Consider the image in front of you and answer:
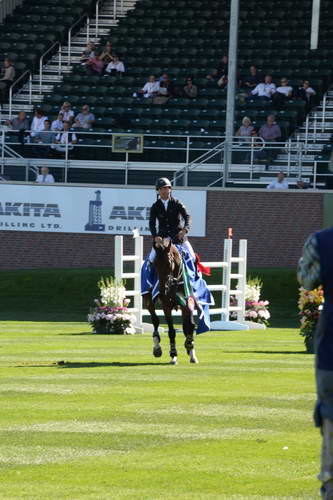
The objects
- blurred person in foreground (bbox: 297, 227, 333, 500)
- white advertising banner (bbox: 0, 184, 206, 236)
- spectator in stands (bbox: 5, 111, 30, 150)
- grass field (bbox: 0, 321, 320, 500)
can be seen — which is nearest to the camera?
blurred person in foreground (bbox: 297, 227, 333, 500)

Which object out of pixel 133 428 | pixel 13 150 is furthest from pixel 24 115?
pixel 133 428

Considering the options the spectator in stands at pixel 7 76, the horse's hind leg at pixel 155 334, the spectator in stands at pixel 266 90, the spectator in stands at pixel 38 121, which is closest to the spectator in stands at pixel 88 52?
the spectator in stands at pixel 7 76

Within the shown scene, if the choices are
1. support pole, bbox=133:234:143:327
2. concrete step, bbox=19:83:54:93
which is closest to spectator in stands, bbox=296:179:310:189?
concrete step, bbox=19:83:54:93

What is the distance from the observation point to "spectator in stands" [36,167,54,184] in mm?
36000

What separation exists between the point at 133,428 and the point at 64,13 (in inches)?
1470

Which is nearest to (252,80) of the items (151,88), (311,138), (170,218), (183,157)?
(151,88)

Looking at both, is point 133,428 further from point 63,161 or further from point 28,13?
point 28,13

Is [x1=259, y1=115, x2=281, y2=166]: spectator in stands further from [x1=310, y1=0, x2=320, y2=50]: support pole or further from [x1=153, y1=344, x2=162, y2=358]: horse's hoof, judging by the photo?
[x1=153, y1=344, x2=162, y2=358]: horse's hoof

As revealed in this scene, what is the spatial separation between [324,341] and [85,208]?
98.8 feet

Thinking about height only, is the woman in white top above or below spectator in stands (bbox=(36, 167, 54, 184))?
above

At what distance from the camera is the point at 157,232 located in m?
18.2

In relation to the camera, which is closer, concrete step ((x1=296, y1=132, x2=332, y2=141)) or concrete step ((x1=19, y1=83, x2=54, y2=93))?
concrete step ((x1=296, y1=132, x2=332, y2=141))

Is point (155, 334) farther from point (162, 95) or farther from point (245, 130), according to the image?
point (162, 95)

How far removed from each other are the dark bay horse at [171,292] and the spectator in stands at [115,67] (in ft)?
82.9
